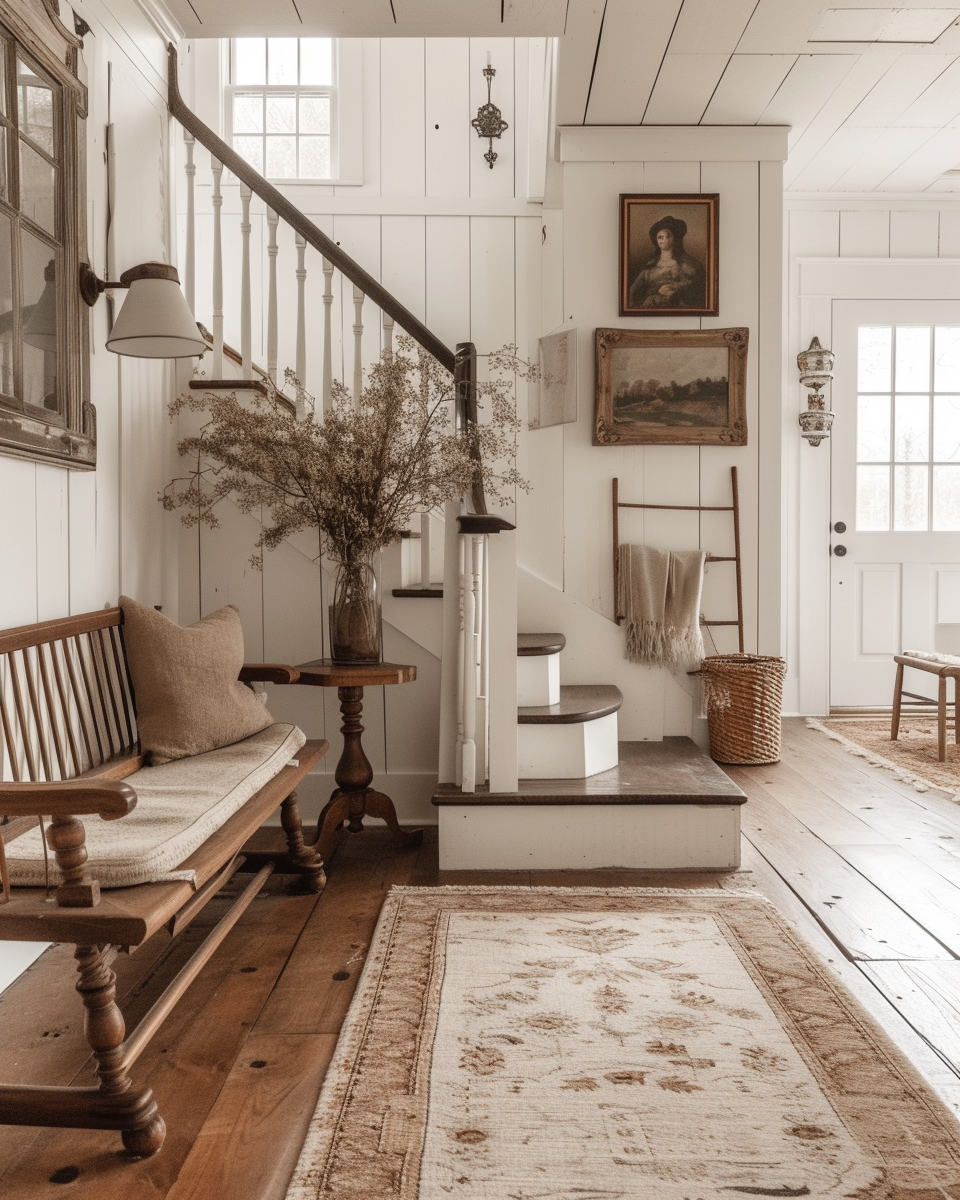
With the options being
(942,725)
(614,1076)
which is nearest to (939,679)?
(942,725)

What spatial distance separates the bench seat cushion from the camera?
154 cm

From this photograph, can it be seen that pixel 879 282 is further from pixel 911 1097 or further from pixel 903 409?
pixel 911 1097

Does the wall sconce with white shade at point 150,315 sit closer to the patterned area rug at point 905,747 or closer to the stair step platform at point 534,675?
the stair step platform at point 534,675

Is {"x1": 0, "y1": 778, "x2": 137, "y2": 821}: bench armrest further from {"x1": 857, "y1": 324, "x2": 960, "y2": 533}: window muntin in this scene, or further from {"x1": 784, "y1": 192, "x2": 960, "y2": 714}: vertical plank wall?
{"x1": 857, "y1": 324, "x2": 960, "y2": 533}: window muntin

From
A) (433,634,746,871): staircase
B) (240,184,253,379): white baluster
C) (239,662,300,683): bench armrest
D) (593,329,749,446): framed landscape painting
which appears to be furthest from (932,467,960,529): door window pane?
(239,662,300,683): bench armrest

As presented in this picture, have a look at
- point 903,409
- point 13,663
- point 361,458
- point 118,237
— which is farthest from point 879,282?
point 13,663

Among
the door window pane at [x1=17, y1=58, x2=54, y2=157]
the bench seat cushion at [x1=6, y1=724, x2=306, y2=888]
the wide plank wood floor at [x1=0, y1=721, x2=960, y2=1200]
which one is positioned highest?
the door window pane at [x1=17, y1=58, x2=54, y2=157]

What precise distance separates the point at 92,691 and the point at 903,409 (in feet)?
15.5

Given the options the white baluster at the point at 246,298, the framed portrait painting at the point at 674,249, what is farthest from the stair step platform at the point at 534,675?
the framed portrait painting at the point at 674,249

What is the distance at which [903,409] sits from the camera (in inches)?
207

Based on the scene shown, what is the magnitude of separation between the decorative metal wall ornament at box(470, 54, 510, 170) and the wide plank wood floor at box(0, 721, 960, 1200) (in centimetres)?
346

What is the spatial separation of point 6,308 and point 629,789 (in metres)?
2.12

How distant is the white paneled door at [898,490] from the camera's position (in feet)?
17.2

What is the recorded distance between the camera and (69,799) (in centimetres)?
137
